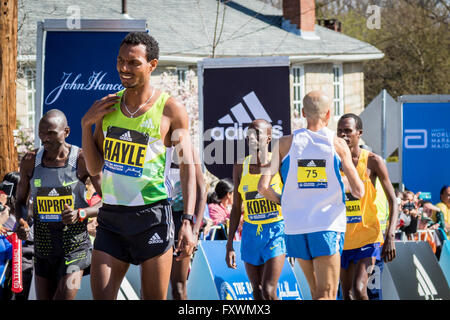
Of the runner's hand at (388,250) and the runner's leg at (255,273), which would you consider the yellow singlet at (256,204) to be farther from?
the runner's hand at (388,250)

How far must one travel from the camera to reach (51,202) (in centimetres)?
660

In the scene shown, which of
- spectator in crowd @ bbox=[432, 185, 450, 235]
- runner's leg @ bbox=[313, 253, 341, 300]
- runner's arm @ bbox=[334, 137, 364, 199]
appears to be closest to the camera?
runner's leg @ bbox=[313, 253, 341, 300]

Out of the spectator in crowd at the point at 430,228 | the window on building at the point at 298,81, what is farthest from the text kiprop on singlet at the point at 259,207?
the window on building at the point at 298,81

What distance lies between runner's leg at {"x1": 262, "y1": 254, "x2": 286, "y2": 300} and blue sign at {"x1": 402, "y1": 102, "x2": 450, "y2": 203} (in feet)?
25.1

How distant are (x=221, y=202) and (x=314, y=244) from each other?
4624mm

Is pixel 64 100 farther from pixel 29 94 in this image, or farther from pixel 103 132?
pixel 29 94

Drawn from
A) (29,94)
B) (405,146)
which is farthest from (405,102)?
(29,94)

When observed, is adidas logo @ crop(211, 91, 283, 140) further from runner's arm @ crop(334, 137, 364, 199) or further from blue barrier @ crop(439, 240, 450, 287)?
runner's arm @ crop(334, 137, 364, 199)

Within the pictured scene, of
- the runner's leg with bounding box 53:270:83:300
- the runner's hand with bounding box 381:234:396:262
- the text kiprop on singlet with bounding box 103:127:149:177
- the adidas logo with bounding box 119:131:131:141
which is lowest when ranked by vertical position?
the runner's leg with bounding box 53:270:83:300

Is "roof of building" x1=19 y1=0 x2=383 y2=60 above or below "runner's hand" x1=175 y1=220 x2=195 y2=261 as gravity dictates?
above

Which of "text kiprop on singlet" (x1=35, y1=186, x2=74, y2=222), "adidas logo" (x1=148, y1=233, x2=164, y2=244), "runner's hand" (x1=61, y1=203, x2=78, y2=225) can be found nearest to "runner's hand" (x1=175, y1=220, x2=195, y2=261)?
"adidas logo" (x1=148, y1=233, x2=164, y2=244)

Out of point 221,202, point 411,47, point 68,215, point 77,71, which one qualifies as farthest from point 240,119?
point 411,47

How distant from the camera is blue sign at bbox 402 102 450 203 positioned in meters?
14.5

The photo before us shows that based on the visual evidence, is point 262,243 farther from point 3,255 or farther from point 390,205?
point 3,255
